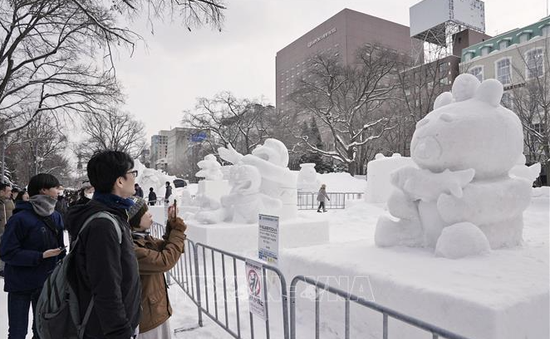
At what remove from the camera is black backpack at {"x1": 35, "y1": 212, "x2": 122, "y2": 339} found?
1867 millimetres

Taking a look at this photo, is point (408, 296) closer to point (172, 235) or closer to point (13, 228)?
point (172, 235)

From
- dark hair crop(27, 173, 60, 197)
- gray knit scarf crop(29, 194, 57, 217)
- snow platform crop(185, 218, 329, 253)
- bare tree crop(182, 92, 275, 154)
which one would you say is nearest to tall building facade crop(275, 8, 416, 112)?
bare tree crop(182, 92, 275, 154)

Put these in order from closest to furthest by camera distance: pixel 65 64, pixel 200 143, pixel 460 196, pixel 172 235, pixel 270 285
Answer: pixel 172 235, pixel 460 196, pixel 270 285, pixel 65 64, pixel 200 143

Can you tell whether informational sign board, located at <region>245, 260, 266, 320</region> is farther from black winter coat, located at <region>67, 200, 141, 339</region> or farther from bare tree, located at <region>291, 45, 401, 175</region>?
bare tree, located at <region>291, 45, 401, 175</region>

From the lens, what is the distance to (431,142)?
13.8 ft

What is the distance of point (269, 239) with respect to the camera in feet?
12.9

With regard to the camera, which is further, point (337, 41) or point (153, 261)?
point (337, 41)

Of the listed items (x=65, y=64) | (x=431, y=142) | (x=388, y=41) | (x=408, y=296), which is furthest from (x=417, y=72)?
(x=388, y=41)

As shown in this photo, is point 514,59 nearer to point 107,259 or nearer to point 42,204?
point 42,204

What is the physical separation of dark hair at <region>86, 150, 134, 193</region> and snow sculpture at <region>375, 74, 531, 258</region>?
3296 millimetres

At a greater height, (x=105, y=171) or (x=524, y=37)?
(x=524, y=37)

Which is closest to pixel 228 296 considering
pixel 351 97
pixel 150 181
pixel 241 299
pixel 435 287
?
pixel 241 299

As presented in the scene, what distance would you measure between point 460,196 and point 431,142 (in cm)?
67

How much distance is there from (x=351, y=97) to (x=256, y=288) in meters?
28.6
